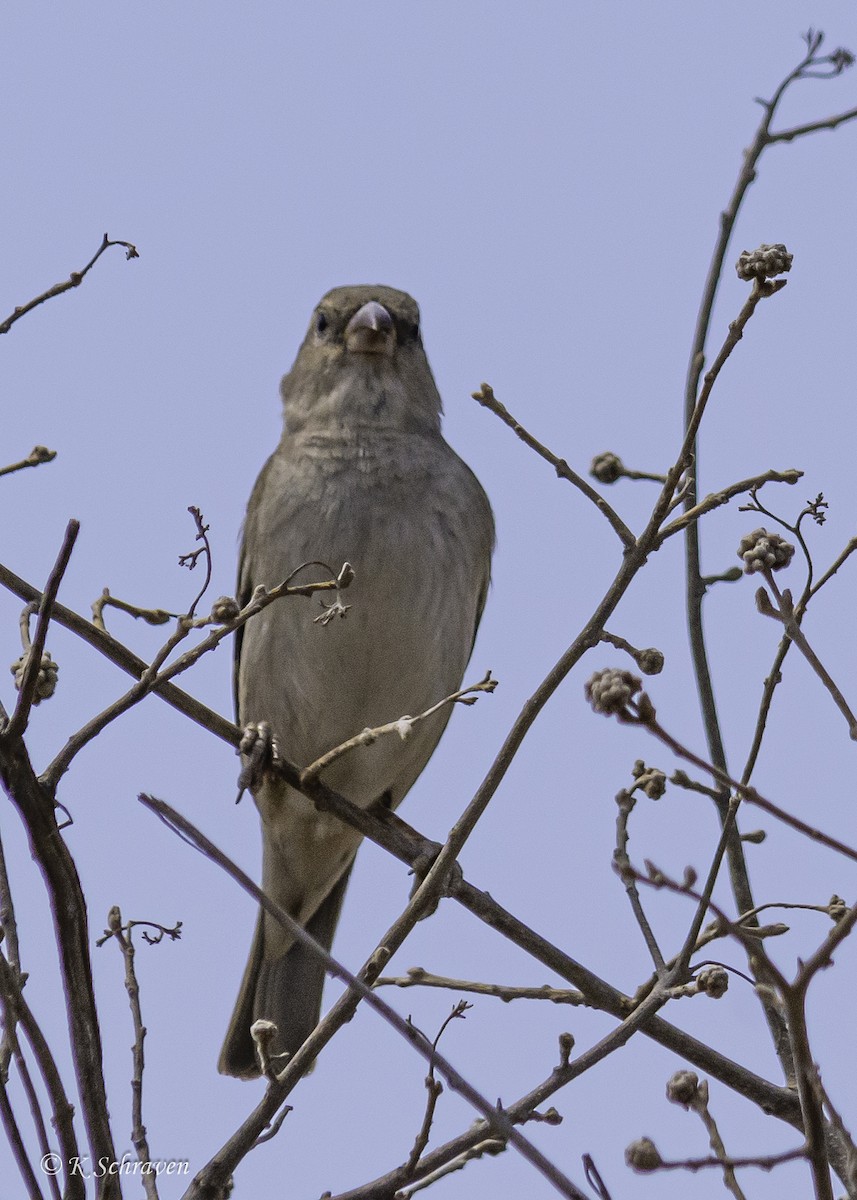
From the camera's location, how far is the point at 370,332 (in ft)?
19.7

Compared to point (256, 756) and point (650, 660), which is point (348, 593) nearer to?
point (256, 756)

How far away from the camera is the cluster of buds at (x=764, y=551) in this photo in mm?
2771

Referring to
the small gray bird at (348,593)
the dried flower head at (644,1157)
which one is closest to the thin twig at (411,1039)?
the dried flower head at (644,1157)

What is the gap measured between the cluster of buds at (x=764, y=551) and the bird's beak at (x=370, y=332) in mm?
3368

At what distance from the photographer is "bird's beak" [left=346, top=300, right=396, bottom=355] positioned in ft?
19.7

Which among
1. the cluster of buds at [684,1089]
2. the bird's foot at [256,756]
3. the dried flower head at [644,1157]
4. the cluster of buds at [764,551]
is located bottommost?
the dried flower head at [644,1157]

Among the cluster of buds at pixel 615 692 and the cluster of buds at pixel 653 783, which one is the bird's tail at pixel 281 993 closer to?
the cluster of buds at pixel 653 783

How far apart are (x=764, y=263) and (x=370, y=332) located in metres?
3.33

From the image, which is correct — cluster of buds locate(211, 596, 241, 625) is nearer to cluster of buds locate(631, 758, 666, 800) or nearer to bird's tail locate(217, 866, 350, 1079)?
cluster of buds locate(631, 758, 666, 800)

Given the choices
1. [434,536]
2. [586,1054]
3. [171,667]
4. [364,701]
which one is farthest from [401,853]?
[171,667]

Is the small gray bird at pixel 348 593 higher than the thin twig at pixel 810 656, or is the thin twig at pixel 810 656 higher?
the small gray bird at pixel 348 593

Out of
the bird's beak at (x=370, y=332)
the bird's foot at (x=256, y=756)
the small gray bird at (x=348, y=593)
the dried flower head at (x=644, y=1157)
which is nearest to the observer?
the dried flower head at (x=644, y=1157)

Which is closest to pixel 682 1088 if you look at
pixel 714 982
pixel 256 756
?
pixel 714 982

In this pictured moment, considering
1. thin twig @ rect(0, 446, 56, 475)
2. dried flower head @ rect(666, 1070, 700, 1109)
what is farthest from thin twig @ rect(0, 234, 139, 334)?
dried flower head @ rect(666, 1070, 700, 1109)
